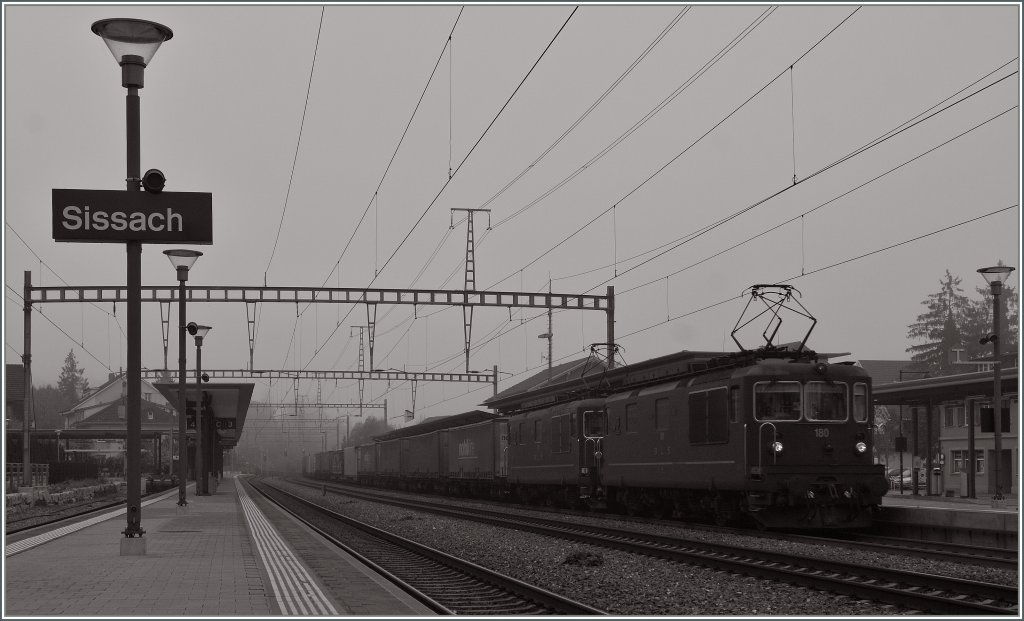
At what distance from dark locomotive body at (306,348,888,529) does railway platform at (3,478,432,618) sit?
6927mm

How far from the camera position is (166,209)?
42.9 ft

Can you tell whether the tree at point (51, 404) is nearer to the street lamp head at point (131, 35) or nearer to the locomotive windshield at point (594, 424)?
the locomotive windshield at point (594, 424)

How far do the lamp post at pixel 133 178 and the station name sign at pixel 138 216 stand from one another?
0.67 ft

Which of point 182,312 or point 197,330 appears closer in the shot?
point 182,312

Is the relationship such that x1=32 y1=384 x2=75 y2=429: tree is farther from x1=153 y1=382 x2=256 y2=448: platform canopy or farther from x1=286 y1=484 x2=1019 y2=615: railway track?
x1=286 y1=484 x2=1019 y2=615: railway track

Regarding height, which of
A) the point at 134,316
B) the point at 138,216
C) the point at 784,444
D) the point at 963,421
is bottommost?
the point at 963,421

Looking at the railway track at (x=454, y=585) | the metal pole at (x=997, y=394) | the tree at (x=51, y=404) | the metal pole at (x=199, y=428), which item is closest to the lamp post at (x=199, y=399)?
the metal pole at (x=199, y=428)

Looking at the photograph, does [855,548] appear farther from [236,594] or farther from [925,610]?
[236,594]

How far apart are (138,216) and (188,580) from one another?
4.06 meters

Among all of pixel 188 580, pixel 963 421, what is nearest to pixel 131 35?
pixel 188 580

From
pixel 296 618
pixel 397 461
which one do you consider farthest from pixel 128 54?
pixel 397 461

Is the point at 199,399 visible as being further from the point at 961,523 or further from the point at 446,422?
the point at 961,523

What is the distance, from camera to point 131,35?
12773mm

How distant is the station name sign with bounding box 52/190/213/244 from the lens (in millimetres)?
12664
